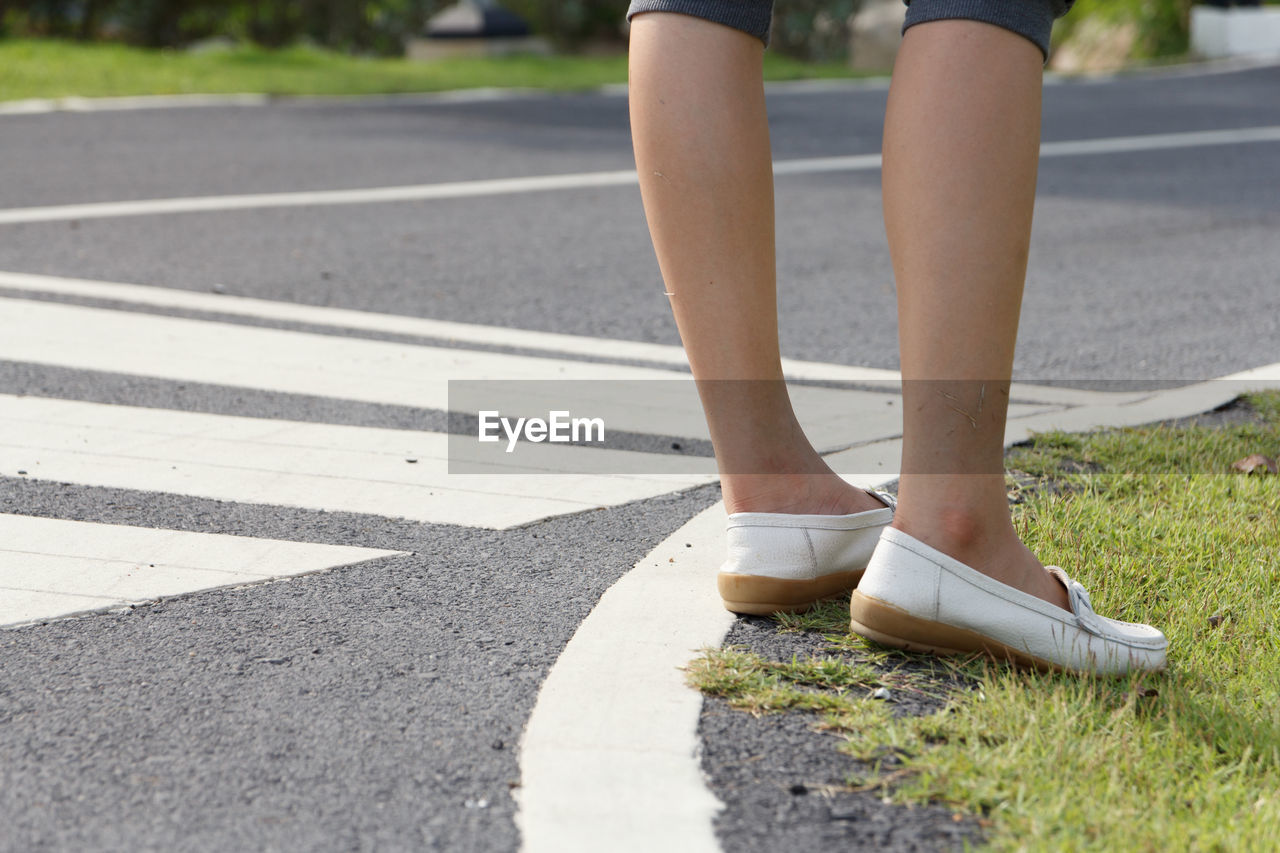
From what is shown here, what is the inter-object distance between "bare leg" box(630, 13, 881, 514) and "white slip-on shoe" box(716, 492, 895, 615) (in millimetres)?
27

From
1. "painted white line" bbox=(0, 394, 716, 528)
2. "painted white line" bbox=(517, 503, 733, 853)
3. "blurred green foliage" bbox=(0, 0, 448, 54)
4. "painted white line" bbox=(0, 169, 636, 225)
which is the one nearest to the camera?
"painted white line" bbox=(517, 503, 733, 853)

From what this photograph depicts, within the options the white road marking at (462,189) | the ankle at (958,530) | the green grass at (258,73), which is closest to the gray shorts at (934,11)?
the ankle at (958,530)

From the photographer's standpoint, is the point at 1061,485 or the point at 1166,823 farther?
the point at 1061,485

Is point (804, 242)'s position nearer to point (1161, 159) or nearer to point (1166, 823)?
point (1161, 159)

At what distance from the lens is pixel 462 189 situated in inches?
268

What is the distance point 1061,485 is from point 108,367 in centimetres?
230

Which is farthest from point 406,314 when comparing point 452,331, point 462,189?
point 462,189

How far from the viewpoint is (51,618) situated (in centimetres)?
197

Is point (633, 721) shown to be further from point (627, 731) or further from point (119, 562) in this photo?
point (119, 562)

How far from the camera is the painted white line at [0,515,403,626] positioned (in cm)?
204

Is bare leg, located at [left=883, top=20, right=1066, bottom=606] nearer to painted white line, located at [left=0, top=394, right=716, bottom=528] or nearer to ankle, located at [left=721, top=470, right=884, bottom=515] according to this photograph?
ankle, located at [left=721, top=470, right=884, bottom=515]

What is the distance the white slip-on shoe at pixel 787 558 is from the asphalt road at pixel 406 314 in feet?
0.80

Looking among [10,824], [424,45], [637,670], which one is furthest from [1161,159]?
[424,45]

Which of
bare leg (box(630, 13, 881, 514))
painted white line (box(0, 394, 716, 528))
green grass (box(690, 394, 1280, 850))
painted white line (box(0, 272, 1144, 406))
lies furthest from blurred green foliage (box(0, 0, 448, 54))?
green grass (box(690, 394, 1280, 850))
